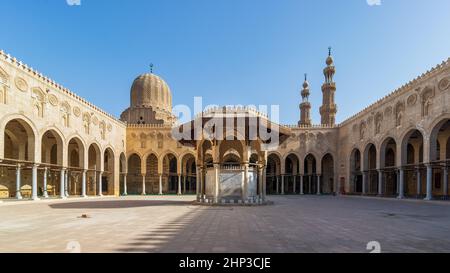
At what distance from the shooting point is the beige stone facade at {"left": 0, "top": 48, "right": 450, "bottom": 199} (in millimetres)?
21953

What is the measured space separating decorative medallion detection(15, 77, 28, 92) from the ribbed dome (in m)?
23.6

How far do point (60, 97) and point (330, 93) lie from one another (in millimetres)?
37900

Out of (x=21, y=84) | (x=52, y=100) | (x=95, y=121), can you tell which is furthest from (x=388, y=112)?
(x=21, y=84)

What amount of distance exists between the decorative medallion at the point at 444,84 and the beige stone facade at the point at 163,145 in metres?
0.07

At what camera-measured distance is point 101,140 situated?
31.9 metres

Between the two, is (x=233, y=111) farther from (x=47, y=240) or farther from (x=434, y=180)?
(x=434, y=180)

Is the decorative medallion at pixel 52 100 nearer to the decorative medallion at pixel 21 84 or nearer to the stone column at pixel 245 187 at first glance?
the decorative medallion at pixel 21 84

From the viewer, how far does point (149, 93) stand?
150ft

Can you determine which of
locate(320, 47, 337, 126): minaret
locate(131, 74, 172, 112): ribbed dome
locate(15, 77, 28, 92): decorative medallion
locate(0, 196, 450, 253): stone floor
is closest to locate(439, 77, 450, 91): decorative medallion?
locate(0, 196, 450, 253): stone floor

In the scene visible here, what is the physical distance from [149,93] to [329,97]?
28.7 meters

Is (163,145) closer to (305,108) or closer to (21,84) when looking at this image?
(21,84)

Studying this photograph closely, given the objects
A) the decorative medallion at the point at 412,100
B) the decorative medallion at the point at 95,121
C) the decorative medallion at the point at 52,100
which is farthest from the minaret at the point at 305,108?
the decorative medallion at the point at 52,100

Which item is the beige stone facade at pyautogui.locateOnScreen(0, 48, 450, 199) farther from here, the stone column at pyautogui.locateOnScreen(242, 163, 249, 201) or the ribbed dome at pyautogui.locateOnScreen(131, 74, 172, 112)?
the stone column at pyautogui.locateOnScreen(242, 163, 249, 201)

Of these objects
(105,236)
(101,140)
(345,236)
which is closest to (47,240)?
(105,236)
